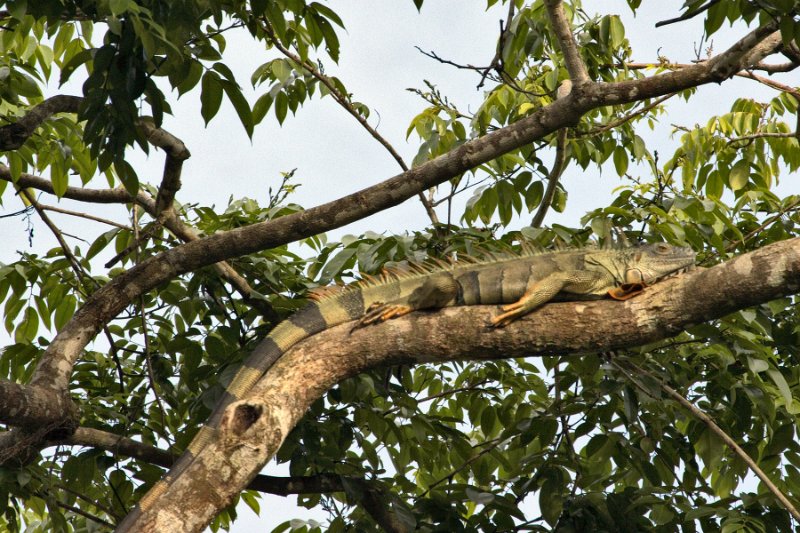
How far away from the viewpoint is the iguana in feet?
15.9

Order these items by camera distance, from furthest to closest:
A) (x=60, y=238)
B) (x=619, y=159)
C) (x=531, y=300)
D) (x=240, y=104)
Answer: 1. (x=619, y=159)
2. (x=60, y=238)
3. (x=240, y=104)
4. (x=531, y=300)

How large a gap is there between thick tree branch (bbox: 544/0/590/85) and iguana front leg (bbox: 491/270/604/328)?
3.56 feet

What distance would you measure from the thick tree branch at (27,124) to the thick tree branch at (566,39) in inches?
104

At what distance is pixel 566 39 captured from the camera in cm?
475

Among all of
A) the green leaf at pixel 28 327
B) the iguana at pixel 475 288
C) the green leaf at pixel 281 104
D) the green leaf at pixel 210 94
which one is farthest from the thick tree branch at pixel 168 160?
the green leaf at pixel 28 327

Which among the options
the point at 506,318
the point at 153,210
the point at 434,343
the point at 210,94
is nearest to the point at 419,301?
the point at 434,343

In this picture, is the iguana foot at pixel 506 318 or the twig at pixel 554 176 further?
the twig at pixel 554 176

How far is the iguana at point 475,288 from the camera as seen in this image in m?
4.86

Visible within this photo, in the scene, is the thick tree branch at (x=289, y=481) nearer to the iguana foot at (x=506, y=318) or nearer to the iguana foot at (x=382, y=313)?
the iguana foot at (x=382, y=313)

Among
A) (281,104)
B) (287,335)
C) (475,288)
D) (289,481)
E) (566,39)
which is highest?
(281,104)

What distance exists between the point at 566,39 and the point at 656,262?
4.65ft

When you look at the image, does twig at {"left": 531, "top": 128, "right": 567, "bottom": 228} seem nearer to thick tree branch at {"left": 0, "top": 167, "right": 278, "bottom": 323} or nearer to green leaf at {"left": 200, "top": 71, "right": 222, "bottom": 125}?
thick tree branch at {"left": 0, "top": 167, "right": 278, "bottom": 323}

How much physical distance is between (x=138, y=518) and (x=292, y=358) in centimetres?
109

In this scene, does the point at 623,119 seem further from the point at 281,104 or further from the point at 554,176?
the point at 281,104
